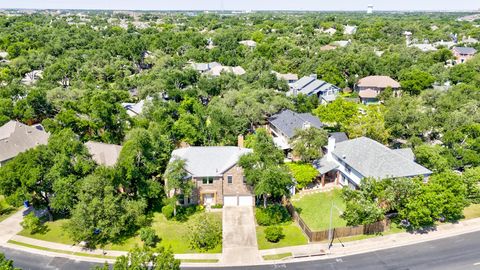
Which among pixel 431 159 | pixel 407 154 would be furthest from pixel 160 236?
pixel 407 154

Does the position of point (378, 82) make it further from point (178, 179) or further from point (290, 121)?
point (178, 179)

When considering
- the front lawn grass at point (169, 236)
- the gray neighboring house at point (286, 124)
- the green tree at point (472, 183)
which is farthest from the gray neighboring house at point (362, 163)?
the front lawn grass at point (169, 236)

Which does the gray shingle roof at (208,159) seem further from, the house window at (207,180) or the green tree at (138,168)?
the green tree at (138,168)

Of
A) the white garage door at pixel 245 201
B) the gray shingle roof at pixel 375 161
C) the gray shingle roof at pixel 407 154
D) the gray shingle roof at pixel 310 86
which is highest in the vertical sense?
the gray shingle roof at pixel 310 86

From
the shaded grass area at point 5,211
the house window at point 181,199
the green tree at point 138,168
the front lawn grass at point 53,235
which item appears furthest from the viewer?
the house window at point 181,199

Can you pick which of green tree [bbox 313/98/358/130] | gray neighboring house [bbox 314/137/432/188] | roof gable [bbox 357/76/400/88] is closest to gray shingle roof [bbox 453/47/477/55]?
roof gable [bbox 357/76/400/88]

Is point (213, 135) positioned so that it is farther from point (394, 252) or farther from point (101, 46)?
point (101, 46)
